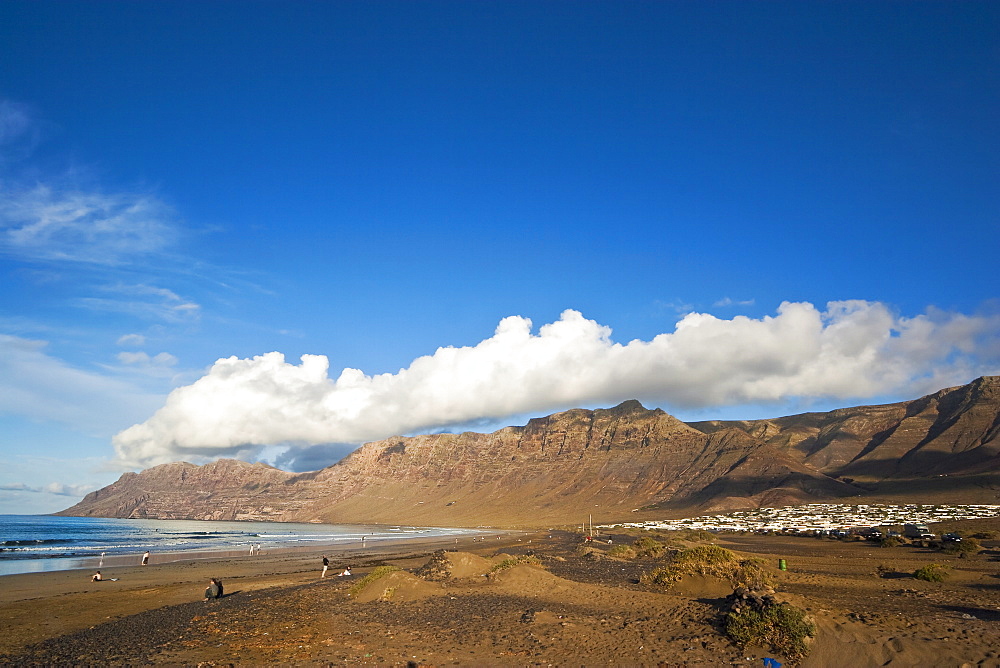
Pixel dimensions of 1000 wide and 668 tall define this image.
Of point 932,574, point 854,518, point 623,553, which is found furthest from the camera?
point 854,518

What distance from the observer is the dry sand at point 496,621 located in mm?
12906

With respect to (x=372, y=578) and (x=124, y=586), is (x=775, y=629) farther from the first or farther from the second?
(x=124, y=586)

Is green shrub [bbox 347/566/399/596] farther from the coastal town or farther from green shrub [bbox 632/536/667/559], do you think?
the coastal town

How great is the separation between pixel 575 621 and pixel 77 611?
1968 centimetres

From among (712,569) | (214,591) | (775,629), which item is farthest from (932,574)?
(214,591)

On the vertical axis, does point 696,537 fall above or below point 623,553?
below

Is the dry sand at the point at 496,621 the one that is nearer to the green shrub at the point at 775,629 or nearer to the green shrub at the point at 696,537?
the green shrub at the point at 775,629

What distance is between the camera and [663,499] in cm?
15562

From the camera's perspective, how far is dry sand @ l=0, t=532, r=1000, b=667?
1291cm

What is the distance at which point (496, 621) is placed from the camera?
17.5 m

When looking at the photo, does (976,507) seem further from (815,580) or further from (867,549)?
(815,580)

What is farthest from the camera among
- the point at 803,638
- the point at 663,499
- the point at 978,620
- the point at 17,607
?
the point at 663,499

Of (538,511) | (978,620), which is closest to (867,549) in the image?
(978,620)

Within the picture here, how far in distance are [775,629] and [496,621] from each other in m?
7.95
